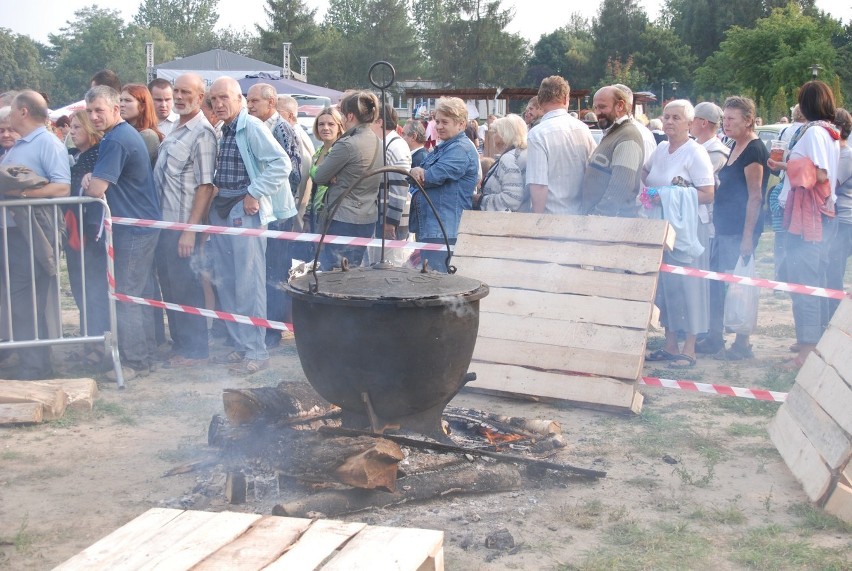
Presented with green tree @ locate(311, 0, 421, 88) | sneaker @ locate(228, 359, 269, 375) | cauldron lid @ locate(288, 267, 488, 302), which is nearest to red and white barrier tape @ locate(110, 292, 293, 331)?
sneaker @ locate(228, 359, 269, 375)

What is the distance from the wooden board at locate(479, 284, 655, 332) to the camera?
19.1 ft

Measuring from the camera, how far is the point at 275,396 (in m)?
4.87

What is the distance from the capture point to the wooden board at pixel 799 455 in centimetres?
424

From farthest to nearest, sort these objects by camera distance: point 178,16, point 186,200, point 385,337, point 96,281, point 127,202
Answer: point 178,16 → point 186,200 → point 96,281 → point 127,202 → point 385,337

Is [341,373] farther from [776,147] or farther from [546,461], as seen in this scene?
[776,147]

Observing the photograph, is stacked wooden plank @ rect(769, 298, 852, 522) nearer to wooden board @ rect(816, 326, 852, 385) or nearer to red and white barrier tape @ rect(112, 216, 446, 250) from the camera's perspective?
wooden board @ rect(816, 326, 852, 385)

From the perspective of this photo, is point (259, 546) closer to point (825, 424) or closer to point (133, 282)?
point (825, 424)

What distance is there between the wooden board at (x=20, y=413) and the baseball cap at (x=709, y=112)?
210 inches

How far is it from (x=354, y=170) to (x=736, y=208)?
3.09 metres

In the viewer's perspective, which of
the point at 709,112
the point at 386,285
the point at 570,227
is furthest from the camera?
the point at 709,112

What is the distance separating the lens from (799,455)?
15.1 ft

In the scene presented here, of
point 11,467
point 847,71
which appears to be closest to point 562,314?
point 11,467

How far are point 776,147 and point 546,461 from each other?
14.0ft

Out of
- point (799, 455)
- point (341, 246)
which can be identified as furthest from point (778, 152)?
point (341, 246)
